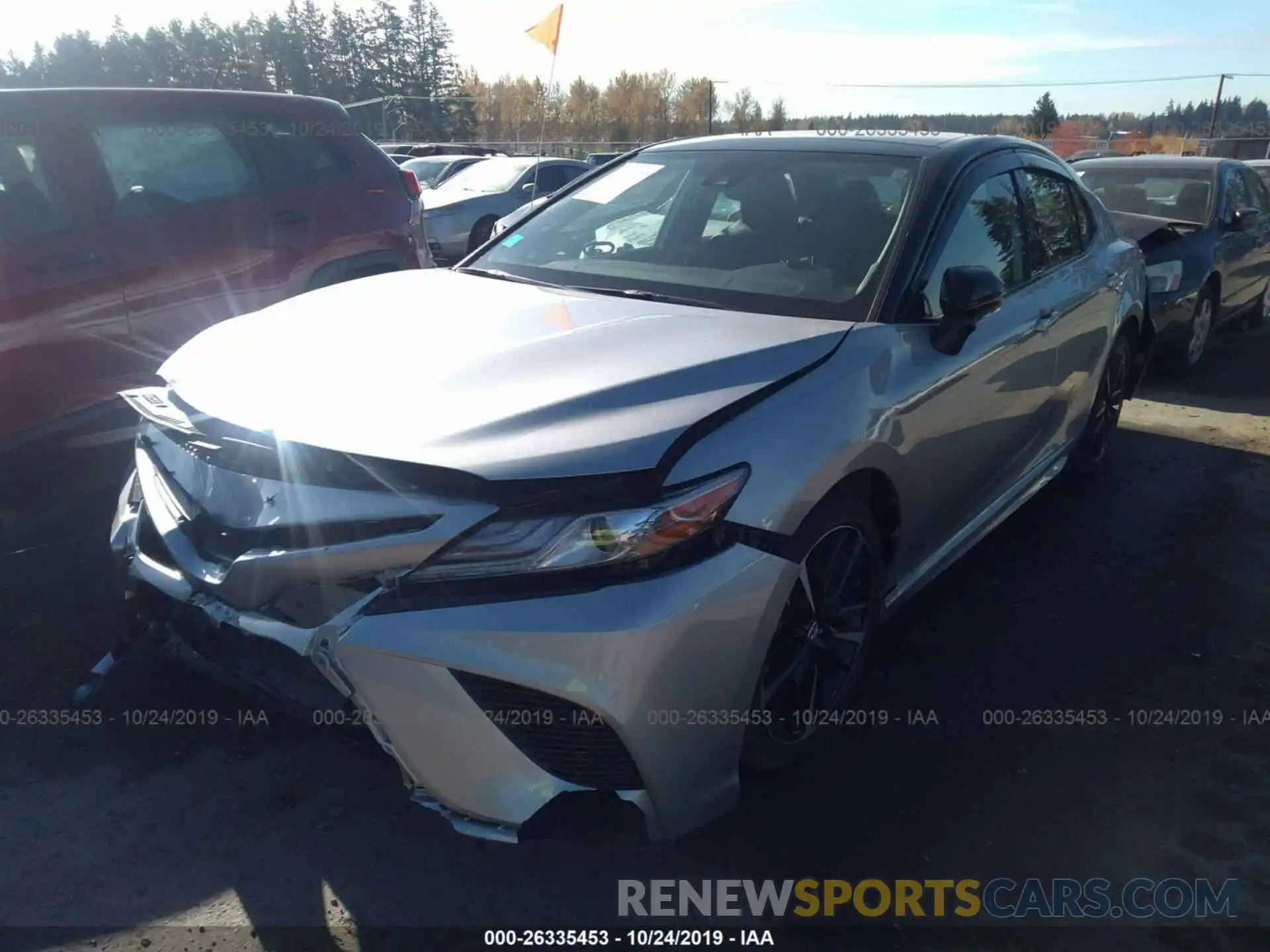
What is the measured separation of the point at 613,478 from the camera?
6.59 feet

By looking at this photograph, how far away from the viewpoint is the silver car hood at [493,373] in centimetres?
208

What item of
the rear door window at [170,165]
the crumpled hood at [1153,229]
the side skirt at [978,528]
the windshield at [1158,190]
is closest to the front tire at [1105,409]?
the side skirt at [978,528]

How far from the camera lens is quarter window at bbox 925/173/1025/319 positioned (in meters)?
3.11

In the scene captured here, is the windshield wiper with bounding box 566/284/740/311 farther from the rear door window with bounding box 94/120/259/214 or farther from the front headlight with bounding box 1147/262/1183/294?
the front headlight with bounding box 1147/262/1183/294

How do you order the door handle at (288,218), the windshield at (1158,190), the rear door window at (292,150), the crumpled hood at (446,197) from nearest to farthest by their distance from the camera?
the door handle at (288,218), the rear door window at (292,150), the windshield at (1158,190), the crumpled hood at (446,197)

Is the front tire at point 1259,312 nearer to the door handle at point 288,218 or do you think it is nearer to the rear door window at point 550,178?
the door handle at point 288,218

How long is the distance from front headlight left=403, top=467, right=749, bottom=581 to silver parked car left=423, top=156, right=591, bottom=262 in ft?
36.1

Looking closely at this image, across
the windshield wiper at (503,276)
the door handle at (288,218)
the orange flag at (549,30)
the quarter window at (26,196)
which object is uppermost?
the orange flag at (549,30)

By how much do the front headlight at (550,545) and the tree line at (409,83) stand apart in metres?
41.9

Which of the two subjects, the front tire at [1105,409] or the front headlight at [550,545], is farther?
the front tire at [1105,409]

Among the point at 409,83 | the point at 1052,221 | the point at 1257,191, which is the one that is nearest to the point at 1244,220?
the point at 1257,191

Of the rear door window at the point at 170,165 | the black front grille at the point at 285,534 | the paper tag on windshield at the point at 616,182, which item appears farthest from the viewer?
the rear door window at the point at 170,165

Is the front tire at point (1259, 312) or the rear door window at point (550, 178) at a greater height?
the rear door window at point (550, 178)

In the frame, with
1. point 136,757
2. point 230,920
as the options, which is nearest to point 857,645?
point 230,920
